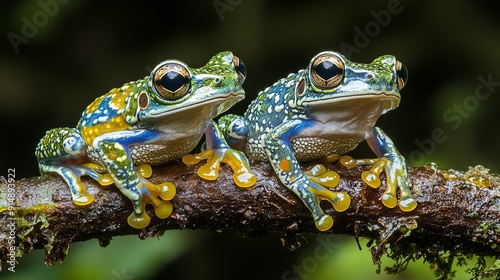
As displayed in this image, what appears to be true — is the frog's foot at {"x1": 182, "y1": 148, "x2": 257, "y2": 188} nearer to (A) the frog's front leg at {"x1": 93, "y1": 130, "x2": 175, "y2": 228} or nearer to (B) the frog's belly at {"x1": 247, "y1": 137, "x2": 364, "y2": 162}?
(A) the frog's front leg at {"x1": 93, "y1": 130, "x2": 175, "y2": 228}

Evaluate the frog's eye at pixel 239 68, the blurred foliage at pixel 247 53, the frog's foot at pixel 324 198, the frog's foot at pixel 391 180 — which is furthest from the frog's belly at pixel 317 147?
the blurred foliage at pixel 247 53

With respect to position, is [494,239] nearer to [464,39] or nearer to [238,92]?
[238,92]

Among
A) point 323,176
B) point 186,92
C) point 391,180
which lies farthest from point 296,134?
point 186,92

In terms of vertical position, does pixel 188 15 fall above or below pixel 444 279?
above

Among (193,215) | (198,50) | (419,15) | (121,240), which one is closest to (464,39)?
(419,15)

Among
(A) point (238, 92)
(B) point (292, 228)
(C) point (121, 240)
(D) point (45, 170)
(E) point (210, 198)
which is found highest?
(A) point (238, 92)

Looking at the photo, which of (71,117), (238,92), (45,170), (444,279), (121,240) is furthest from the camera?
(71,117)

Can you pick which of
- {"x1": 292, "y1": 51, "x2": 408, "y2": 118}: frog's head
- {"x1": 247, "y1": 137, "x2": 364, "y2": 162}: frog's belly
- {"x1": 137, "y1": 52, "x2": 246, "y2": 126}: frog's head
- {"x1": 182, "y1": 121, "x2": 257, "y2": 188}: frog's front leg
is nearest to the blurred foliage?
{"x1": 247, "y1": 137, "x2": 364, "y2": 162}: frog's belly

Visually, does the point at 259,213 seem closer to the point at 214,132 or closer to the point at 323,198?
the point at 323,198
